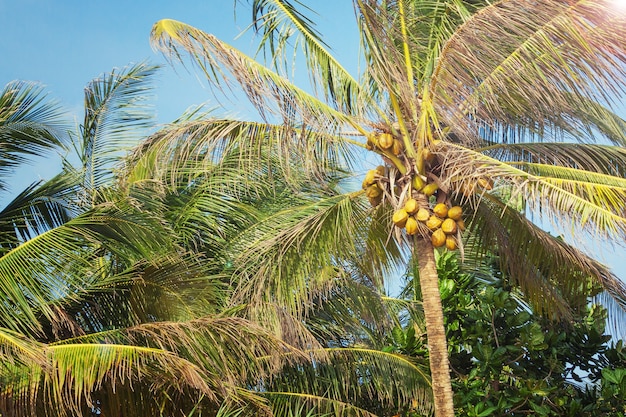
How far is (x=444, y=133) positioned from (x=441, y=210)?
0.85 m

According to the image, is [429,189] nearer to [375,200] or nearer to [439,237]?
[439,237]

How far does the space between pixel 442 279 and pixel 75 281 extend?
185 inches

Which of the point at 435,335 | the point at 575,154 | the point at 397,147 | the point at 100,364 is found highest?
the point at 397,147

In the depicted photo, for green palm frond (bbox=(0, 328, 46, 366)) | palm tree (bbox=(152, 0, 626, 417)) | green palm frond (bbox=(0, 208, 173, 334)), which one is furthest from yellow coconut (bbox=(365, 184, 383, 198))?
green palm frond (bbox=(0, 328, 46, 366))

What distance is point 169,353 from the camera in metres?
7.44

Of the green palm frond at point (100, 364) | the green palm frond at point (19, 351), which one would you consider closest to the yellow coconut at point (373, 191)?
the green palm frond at point (100, 364)

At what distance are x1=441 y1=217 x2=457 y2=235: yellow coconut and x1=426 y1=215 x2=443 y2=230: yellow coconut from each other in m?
0.05

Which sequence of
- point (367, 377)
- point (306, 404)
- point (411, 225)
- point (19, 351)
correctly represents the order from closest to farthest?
1. point (19, 351)
2. point (411, 225)
3. point (306, 404)
4. point (367, 377)

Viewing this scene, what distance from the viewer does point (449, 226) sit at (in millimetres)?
8453

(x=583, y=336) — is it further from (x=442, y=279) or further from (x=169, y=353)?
(x=169, y=353)

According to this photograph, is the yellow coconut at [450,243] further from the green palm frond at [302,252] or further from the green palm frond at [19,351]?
the green palm frond at [19,351]

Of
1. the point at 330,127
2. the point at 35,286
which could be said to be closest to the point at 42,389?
the point at 35,286

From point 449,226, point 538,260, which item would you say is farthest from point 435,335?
point 538,260

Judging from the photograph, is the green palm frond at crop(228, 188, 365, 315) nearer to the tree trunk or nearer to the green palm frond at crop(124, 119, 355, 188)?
the green palm frond at crop(124, 119, 355, 188)
